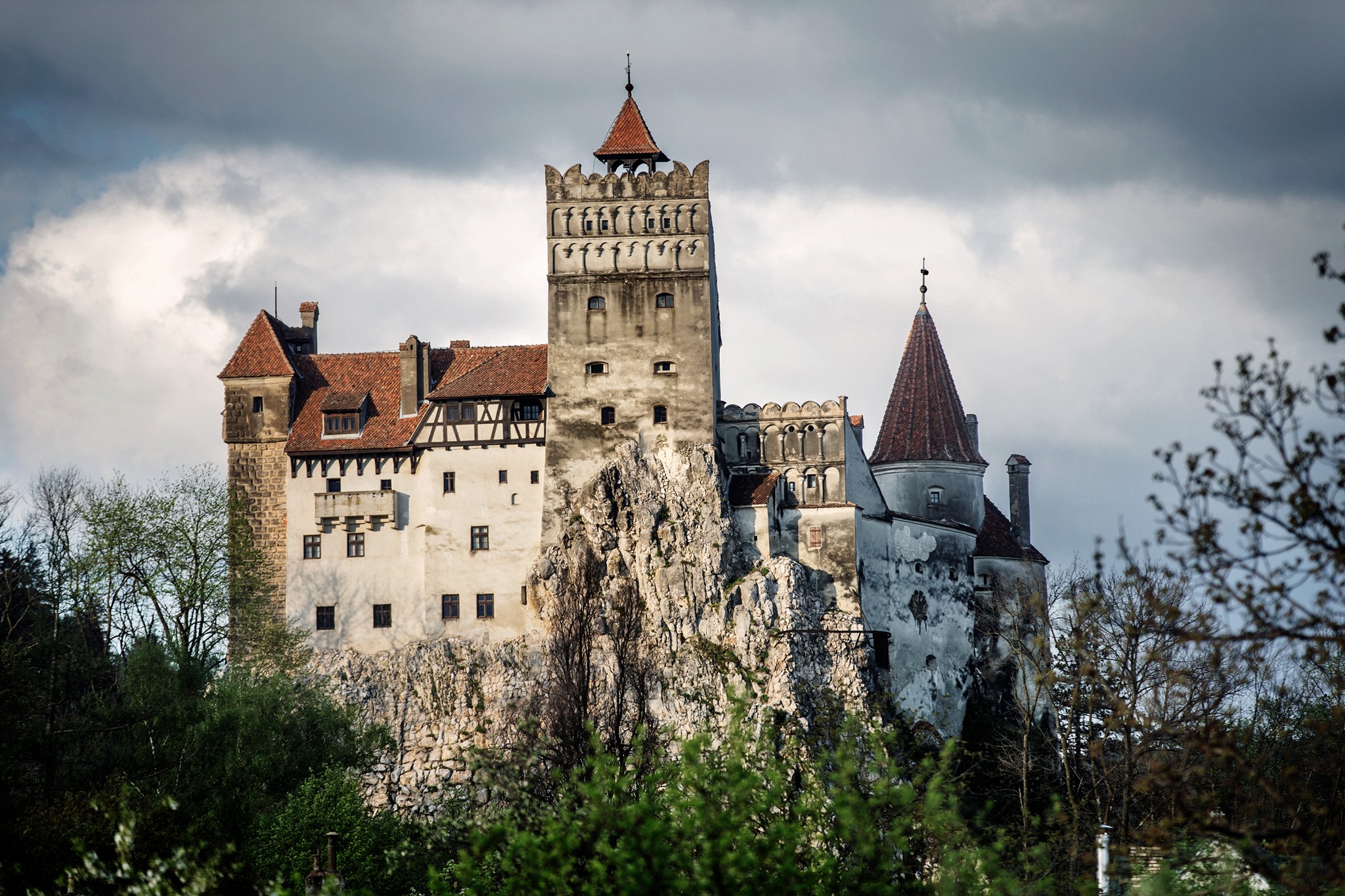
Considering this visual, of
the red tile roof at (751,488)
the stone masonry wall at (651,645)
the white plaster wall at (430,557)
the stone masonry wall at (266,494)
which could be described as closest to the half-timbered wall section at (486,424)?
the white plaster wall at (430,557)

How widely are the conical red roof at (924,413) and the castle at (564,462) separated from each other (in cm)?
331

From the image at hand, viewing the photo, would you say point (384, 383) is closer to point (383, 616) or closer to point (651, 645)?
point (383, 616)

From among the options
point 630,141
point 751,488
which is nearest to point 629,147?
point 630,141

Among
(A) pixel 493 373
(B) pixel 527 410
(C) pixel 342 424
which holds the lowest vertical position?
(C) pixel 342 424

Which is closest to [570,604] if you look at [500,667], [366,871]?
[500,667]

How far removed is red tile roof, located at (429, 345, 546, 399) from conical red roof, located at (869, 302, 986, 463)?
13898 mm

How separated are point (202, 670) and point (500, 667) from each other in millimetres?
10674

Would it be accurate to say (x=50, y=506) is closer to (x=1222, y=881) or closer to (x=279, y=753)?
(x=279, y=753)

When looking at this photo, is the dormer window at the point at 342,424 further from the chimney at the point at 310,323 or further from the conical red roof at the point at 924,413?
the conical red roof at the point at 924,413

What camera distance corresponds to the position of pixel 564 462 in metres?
53.2

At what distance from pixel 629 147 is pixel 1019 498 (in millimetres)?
20573

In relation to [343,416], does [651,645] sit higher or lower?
lower

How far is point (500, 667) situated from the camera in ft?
170

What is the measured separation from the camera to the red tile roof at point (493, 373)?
5403 centimetres
